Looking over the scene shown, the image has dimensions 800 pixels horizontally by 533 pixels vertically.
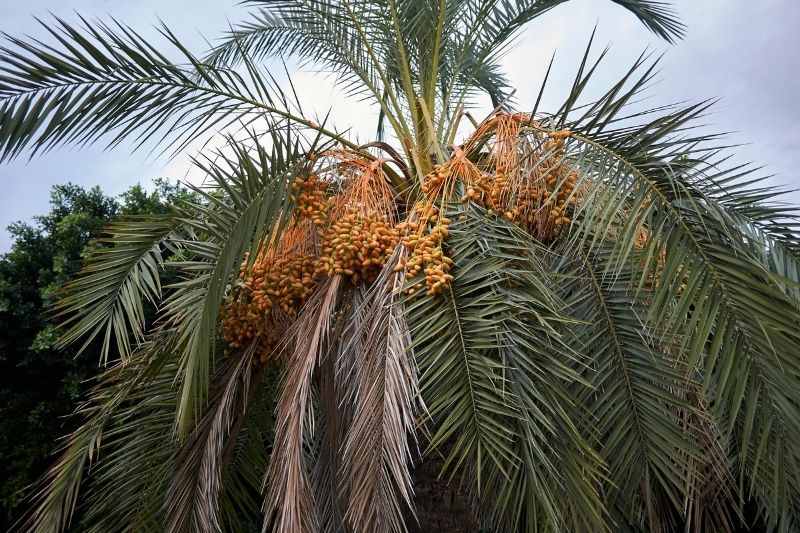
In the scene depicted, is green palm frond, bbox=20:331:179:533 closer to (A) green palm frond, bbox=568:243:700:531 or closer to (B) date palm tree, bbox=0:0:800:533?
(B) date palm tree, bbox=0:0:800:533

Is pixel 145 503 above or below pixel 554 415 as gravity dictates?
below

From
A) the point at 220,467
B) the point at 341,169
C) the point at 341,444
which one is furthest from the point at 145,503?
the point at 341,169

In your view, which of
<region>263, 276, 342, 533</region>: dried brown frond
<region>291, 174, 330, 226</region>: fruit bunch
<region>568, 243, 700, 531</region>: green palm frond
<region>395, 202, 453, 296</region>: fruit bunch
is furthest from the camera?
<region>291, 174, 330, 226</region>: fruit bunch

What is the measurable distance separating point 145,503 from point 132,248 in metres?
1.47

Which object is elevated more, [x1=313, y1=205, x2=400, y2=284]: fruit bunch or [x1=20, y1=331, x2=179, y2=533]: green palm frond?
[x1=313, y1=205, x2=400, y2=284]: fruit bunch

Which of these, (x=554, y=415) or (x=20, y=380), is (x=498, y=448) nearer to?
(x=554, y=415)

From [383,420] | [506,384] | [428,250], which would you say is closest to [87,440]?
[383,420]

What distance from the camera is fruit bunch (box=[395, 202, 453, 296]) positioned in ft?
9.92

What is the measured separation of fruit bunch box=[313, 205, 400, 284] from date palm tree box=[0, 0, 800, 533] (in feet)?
0.04

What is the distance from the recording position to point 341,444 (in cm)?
356

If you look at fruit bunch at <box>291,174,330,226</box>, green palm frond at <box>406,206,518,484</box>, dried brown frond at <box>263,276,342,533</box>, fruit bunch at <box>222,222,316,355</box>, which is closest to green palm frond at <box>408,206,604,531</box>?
green palm frond at <box>406,206,518,484</box>

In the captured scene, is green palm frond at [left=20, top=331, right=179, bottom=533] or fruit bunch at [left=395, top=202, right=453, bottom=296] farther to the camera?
green palm frond at [left=20, top=331, right=179, bottom=533]

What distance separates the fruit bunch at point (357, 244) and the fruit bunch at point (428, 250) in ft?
0.37

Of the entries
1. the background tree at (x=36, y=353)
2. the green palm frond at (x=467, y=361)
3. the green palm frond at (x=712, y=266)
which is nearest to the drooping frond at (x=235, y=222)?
the green palm frond at (x=467, y=361)
